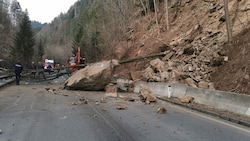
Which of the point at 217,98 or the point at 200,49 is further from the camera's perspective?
the point at 200,49

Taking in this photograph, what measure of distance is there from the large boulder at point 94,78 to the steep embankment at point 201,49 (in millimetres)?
2663

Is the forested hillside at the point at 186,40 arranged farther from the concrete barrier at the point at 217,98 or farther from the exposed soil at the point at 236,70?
the concrete barrier at the point at 217,98

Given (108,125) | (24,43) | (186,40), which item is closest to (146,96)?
(108,125)

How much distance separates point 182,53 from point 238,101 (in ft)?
32.7

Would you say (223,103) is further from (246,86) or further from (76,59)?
(76,59)

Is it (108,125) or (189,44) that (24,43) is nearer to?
(189,44)

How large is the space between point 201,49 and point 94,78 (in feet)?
22.3

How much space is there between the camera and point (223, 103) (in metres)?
11.3

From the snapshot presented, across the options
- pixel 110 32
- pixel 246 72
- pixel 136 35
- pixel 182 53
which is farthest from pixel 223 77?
pixel 110 32

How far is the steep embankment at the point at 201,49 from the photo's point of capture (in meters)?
14.5

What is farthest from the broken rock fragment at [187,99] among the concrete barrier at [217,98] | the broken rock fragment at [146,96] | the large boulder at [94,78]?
the large boulder at [94,78]

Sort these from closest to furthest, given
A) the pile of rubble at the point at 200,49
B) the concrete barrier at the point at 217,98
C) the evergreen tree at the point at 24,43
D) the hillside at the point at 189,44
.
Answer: the concrete barrier at the point at 217,98 < the hillside at the point at 189,44 < the pile of rubble at the point at 200,49 < the evergreen tree at the point at 24,43

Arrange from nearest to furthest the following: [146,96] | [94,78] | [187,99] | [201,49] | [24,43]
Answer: [187,99] → [146,96] → [201,49] → [94,78] → [24,43]

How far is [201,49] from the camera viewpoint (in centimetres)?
1825
